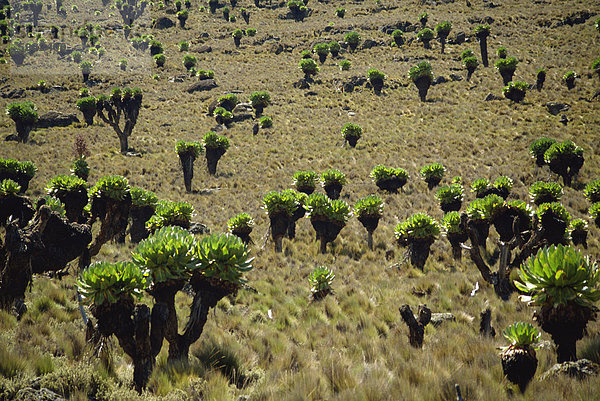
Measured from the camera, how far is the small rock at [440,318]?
29.5 ft

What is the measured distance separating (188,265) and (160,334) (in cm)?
117

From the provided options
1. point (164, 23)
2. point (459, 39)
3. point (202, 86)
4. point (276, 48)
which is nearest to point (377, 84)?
point (459, 39)

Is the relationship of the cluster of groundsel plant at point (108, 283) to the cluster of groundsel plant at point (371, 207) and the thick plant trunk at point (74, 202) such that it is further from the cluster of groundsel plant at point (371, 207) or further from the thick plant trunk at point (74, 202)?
the cluster of groundsel plant at point (371, 207)

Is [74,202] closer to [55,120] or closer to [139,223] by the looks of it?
[139,223]

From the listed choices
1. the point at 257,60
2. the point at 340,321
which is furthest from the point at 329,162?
the point at 257,60

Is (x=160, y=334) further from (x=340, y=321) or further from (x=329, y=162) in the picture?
(x=329, y=162)

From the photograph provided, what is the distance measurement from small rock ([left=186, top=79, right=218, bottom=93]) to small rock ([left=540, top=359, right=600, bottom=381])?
198ft

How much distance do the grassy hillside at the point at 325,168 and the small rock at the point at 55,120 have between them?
2528 mm

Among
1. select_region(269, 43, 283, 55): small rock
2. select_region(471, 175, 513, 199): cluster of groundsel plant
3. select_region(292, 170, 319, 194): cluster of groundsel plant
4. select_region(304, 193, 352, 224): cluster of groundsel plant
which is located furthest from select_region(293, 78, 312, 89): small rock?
select_region(304, 193, 352, 224): cluster of groundsel plant

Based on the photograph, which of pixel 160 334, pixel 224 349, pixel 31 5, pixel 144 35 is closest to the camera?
pixel 160 334

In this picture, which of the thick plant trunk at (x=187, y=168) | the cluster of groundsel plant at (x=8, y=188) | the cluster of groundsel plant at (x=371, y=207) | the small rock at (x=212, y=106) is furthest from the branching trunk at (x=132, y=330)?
the small rock at (x=212, y=106)

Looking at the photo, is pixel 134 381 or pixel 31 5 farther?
pixel 31 5

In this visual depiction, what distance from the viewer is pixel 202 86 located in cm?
5788

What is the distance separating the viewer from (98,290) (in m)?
4.73
